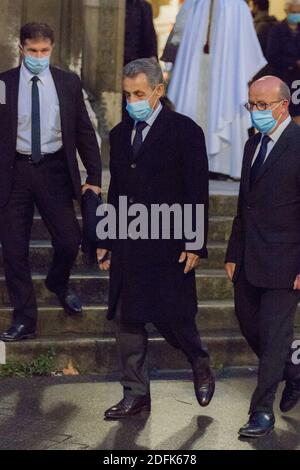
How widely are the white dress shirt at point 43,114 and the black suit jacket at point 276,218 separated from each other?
1650 mm

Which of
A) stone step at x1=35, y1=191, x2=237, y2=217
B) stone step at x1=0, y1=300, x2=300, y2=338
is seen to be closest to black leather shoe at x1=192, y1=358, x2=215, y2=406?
stone step at x1=0, y1=300, x2=300, y2=338

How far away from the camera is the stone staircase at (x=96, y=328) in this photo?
8.79 meters

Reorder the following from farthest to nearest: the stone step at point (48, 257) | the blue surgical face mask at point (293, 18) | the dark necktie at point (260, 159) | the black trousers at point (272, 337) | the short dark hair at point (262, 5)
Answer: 1. the short dark hair at point (262, 5)
2. the blue surgical face mask at point (293, 18)
3. the stone step at point (48, 257)
4. the dark necktie at point (260, 159)
5. the black trousers at point (272, 337)

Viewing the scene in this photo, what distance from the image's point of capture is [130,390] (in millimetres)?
7680

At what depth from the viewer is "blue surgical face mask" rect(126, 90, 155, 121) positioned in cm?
755

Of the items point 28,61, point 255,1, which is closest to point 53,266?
point 28,61

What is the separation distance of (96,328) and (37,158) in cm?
127

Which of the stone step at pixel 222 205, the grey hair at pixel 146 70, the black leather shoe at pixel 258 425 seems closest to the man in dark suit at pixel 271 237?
the black leather shoe at pixel 258 425

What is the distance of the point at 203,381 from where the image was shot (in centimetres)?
778

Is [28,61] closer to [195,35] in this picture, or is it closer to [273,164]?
[273,164]

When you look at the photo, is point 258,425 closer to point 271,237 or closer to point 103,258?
point 271,237

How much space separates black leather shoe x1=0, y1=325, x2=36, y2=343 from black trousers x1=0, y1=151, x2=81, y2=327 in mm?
42

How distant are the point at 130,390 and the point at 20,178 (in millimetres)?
1661

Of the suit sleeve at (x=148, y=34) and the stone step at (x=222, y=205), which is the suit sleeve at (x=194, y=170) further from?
the suit sleeve at (x=148, y=34)
